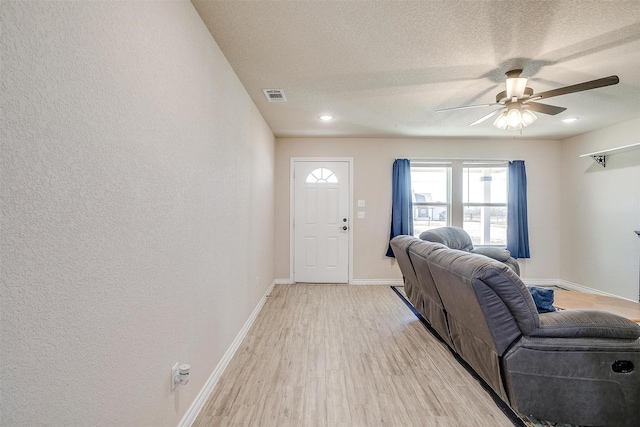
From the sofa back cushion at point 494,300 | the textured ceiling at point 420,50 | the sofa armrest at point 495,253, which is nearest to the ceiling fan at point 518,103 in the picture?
the textured ceiling at point 420,50

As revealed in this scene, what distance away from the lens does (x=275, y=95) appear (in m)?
3.07

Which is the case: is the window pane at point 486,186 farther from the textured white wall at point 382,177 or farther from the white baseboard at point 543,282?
the white baseboard at point 543,282

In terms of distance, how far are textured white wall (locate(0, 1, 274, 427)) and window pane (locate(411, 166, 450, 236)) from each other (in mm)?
3872

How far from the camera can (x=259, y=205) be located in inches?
142

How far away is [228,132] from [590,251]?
540 centimetres

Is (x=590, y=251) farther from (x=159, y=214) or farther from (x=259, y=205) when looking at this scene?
(x=159, y=214)

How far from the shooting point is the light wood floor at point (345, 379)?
5.79 feet

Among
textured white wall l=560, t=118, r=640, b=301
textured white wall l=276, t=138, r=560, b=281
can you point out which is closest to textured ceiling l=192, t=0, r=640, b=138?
textured white wall l=560, t=118, r=640, b=301

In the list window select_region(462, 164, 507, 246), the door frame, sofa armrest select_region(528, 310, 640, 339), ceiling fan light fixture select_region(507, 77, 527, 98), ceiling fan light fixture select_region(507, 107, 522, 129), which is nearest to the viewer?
sofa armrest select_region(528, 310, 640, 339)

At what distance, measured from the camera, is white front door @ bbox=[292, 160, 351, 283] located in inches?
194

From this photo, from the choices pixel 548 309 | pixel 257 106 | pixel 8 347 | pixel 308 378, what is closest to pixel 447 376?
pixel 548 309

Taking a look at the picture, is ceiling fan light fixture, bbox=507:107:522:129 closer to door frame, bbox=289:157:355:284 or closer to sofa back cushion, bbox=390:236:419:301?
sofa back cushion, bbox=390:236:419:301

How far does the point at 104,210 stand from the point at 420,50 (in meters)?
2.25

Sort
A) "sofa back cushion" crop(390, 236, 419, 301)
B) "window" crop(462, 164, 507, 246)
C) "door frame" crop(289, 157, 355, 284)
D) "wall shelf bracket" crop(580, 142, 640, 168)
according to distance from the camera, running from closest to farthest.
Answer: "sofa back cushion" crop(390, 236, 419, 301) < "wall shelf bracket" crop(580, 142, 640, 168) < "door frame" crop(289, 157, 355, 284) < "window" crop(462, 164, 507, 246)
